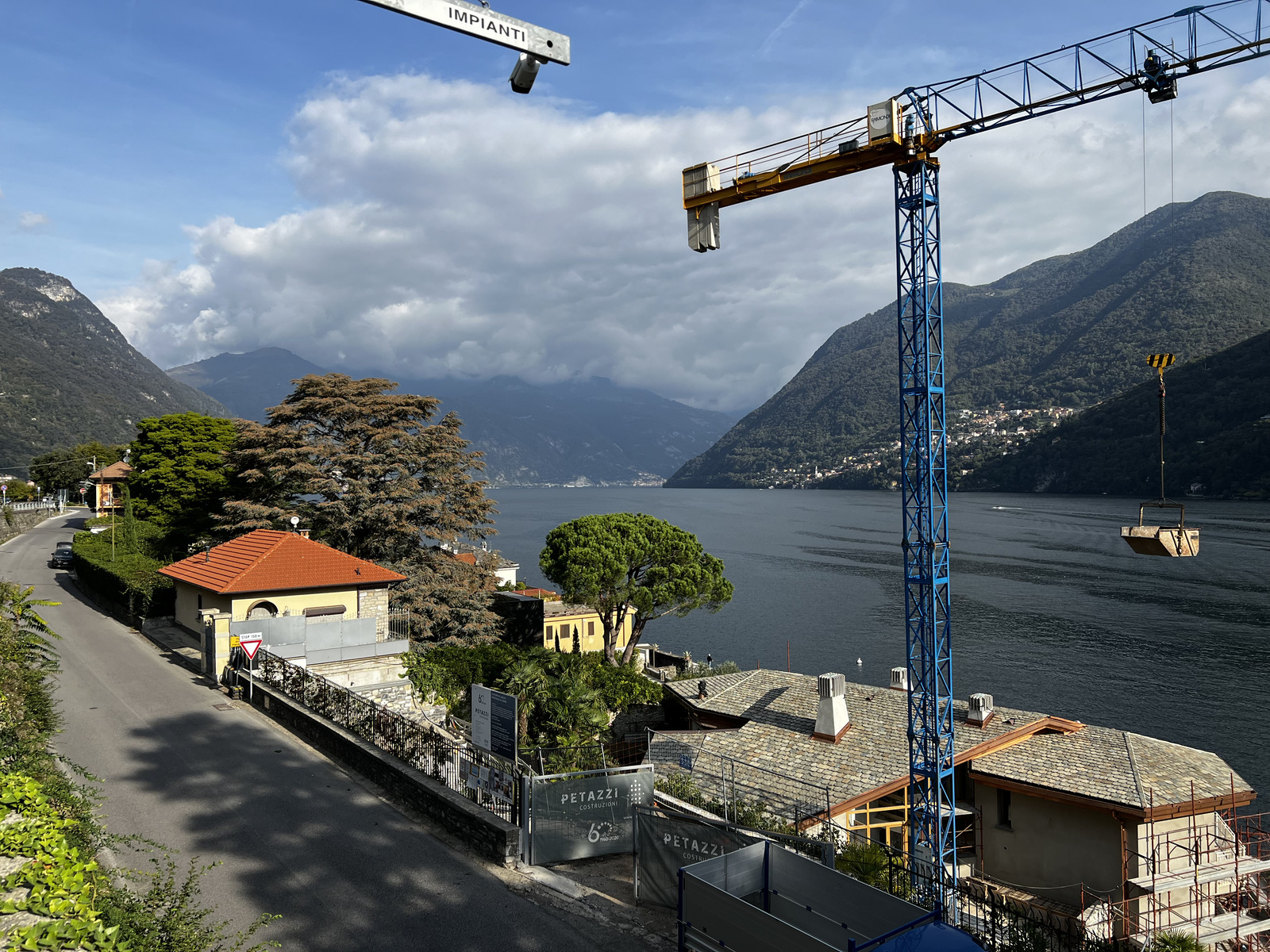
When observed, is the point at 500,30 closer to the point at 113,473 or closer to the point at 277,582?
the point at 277,582

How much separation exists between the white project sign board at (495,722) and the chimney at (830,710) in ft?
43.5

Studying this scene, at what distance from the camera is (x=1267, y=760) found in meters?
36.0

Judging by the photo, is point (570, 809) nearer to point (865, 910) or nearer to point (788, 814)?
point (865, 910)

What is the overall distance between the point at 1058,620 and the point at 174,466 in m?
64.9

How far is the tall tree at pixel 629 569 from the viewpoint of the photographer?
153 feet

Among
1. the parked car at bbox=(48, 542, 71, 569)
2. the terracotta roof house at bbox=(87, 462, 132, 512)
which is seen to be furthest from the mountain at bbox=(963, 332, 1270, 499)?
the parked car at bbox=(48, 542, 71, 569)

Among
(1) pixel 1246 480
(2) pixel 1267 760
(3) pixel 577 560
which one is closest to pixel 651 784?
(3) pixel 577 560

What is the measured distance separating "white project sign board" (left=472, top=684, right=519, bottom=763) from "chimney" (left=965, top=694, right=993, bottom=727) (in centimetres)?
1731

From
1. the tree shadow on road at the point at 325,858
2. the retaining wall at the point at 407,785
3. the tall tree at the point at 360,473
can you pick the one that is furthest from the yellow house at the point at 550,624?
the tree shadow on road at the point at 325,858

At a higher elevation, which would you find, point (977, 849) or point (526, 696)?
point (526, 696)

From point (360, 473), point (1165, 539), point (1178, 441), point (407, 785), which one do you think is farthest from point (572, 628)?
point (1178, 441)

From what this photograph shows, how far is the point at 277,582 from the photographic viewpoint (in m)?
24.7

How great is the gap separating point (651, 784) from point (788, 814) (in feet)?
23.9

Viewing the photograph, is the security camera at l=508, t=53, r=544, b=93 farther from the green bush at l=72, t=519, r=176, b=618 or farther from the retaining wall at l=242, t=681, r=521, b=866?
the green bush at l=72, t=519, r=176, b=618
